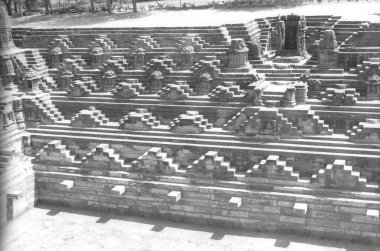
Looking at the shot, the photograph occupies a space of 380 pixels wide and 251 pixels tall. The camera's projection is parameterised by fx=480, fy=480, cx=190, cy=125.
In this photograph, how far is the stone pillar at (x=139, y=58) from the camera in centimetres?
2430

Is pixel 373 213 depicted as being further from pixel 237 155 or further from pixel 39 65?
pixel 39 65

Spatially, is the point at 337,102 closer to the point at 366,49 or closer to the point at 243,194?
the point at 366,49

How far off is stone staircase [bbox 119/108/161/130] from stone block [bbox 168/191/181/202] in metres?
3.49

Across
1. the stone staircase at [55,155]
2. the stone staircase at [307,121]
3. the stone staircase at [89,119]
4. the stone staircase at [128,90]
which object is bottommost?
the stone staircase at [55,155]

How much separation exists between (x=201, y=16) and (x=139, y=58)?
8105 mm

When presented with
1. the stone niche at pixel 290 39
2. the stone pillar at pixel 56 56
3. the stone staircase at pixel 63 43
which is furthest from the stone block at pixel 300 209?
the stone staircase at pixel 63 43

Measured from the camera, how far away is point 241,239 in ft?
56.2

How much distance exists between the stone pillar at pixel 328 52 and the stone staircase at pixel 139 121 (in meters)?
7.74

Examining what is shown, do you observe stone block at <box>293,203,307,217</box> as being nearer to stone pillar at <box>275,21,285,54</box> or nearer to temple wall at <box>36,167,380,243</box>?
temple wall at <box>36,167,380,243</box>

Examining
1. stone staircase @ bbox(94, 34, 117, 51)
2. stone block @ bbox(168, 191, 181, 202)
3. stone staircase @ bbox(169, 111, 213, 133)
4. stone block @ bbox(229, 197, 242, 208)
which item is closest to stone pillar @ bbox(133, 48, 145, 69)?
stone staircase @ bbox(94, 34, 117, 51)

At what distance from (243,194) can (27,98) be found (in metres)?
11.8

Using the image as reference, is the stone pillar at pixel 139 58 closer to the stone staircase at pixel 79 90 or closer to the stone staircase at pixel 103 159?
the stone staircase at pixel 79 90

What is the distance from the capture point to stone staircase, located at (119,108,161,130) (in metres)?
20.4

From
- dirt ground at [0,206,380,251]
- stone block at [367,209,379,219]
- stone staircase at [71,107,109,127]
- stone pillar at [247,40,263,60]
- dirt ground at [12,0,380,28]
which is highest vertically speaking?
dirt ground at [12,0,380,28]
